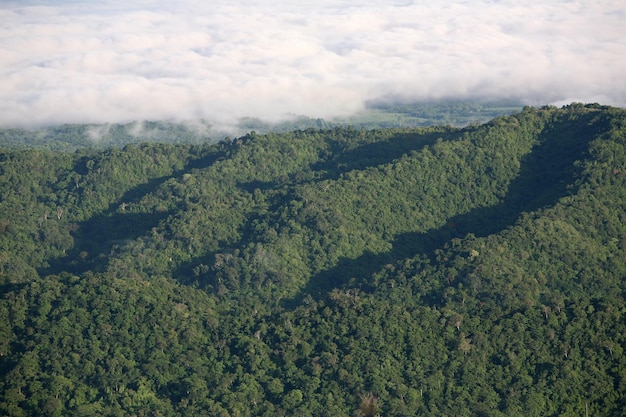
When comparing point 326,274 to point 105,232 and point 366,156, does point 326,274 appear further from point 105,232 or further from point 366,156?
point 105,232

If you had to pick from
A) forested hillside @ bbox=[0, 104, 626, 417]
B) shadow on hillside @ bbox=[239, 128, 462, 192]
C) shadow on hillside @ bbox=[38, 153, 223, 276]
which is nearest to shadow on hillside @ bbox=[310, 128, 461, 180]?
shadow on hillside @ bbox=[239, 128, 462, 192]

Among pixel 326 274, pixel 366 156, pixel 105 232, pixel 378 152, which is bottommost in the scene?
pixel 105 232

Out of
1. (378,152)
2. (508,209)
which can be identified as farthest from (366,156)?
(508,209)

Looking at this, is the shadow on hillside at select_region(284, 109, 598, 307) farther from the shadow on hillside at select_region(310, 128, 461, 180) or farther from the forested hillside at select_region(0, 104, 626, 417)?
the shadow on hillside at select_region(310, 128, 461, 180)

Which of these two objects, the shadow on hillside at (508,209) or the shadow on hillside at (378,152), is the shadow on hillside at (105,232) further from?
the shadow on hillside at (508,209)

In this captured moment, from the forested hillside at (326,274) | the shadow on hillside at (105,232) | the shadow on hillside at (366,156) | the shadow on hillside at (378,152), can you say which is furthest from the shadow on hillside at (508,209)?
the shadow on hillside at (105,232)
